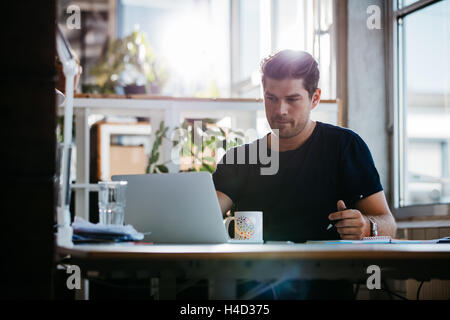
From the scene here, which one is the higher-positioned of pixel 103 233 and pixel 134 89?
pixel 134 89

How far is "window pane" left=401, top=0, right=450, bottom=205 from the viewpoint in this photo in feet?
10.3

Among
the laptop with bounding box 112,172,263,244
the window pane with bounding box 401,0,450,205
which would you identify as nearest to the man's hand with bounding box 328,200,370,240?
the laptop with bounding box 112,172,263,244

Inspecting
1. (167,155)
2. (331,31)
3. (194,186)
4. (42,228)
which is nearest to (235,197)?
(194,186)

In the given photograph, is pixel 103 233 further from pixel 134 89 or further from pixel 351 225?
pixel 134 89

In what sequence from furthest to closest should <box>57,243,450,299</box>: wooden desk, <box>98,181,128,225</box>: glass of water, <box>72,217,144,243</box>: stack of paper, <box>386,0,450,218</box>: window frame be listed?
1. <box>386,0,450,218</box>: window frame
2. <box>98,181,128,225</box>: glass of water
3. <box>72,217,144,243</box>: stack of paper
4. <box>57,243,450,299</box>: wooden desk

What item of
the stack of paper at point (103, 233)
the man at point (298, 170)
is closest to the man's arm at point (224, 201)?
the man at point (298, 170)

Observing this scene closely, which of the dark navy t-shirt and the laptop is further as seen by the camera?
the dark navy t-shirt

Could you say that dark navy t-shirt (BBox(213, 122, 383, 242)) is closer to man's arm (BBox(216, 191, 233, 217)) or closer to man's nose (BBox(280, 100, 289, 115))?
man's arm (BBox(216, 191, 233, 217))

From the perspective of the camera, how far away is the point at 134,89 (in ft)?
12.0

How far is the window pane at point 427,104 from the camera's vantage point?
313 centimetres

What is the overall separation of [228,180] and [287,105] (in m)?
0.35

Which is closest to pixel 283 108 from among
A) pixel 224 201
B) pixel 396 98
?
pixel 224 201

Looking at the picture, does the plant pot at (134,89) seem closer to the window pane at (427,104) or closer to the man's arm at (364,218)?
the window pane at (427,104)
